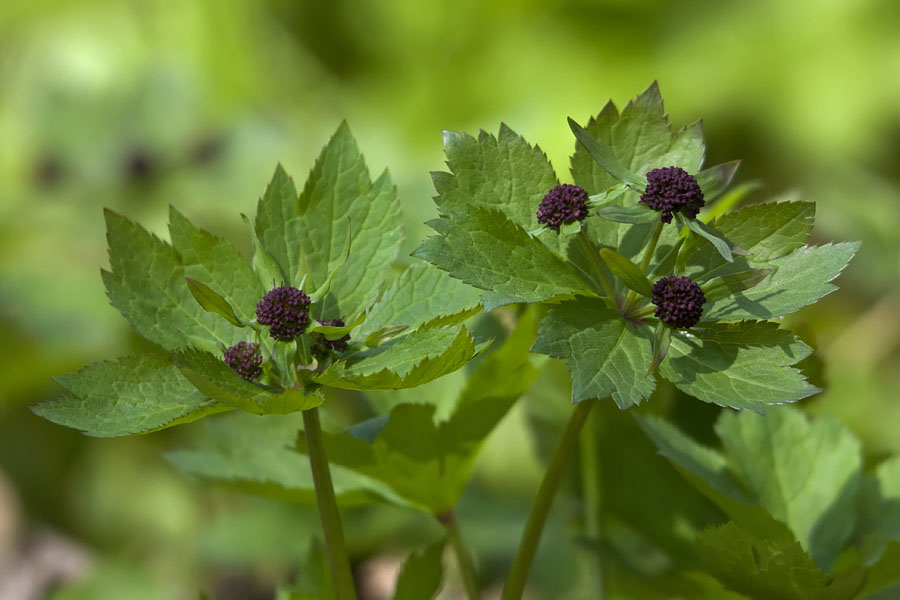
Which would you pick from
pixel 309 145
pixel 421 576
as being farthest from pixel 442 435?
pixel 309 145

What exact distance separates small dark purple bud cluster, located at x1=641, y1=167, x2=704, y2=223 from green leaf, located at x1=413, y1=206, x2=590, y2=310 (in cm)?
6

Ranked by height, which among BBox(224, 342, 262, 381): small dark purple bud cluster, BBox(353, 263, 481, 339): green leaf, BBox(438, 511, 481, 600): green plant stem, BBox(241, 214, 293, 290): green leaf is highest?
BBox(241, 214, 293, 290): green leaf

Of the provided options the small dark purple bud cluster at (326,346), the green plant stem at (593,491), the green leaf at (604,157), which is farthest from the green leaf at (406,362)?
the green plant stem at (593,491)

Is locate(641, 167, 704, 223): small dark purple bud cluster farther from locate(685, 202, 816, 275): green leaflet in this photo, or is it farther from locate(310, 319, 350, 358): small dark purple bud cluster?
locate(310, 319, 350, 358): small dark purple bud cluster

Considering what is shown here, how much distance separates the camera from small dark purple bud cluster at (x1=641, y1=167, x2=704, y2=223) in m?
0.48

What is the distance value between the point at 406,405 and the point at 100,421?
0.20m

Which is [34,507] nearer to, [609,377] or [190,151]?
[190,151]

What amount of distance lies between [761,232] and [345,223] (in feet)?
0.80

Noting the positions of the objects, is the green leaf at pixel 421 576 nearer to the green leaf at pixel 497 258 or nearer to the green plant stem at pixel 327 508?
the green plant stem at pixel 327 508

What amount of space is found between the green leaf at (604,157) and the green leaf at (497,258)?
54mm

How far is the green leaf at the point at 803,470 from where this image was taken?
25.8 inches

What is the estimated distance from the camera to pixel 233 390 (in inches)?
19.2

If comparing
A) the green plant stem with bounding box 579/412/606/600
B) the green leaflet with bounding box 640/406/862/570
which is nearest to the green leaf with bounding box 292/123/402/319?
the green leaflet with bounding box 640/406/862/570

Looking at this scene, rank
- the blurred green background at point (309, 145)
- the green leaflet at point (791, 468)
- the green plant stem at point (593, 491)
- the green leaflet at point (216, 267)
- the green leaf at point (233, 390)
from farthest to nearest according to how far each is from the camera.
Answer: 1. the blurred green background at point (309, 145)
2. the green plant stem at point (593, 491)
3. the green leaflet at point (791, 468)
4. the green leaflet at point (216, 267)
5. the green leaf at point (233, 390)
